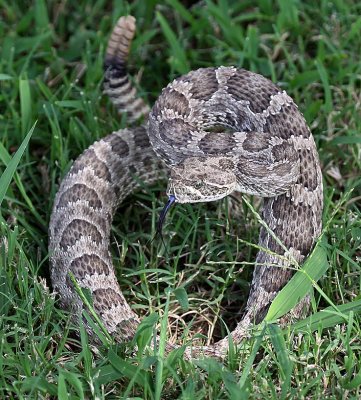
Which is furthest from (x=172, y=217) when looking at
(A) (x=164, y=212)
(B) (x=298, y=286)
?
(B) (x=298, y=286)

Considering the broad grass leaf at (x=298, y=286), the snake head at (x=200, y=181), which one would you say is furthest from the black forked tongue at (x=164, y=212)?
the broad grass leaf at (x=298, y=286)

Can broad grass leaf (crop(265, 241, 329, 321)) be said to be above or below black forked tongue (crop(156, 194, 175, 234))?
below

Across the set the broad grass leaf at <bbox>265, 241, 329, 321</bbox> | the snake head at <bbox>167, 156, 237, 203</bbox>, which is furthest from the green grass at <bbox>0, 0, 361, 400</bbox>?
the snake head at <bbox>167, 156, 237, 203</bbox>

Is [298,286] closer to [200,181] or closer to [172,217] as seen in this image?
[200,181]

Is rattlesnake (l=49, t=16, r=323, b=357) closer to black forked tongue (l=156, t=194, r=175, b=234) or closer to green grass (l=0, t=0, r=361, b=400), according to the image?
black forked tongue (l=156, t=194, r=175, b=234)

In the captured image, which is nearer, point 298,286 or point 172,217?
point 298,286

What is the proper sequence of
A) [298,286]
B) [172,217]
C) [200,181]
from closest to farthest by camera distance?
1. [298,286]
2. [200,181]
3. [172,217]

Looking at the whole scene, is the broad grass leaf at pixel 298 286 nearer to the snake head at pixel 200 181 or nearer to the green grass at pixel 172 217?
the green grass at pixel 172 217

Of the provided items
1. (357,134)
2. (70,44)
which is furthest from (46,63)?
(357,134)

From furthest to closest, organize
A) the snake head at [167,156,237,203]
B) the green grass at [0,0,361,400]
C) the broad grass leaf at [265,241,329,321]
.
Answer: the snake head at [167,156,237,203] < the broad grass leaf at [265,241,329,321] < the green grass at [0,0,361,400]
